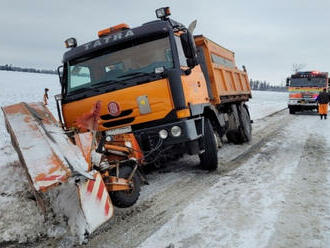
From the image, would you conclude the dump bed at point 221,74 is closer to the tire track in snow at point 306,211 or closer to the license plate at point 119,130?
the tire track in snow at point 306,211

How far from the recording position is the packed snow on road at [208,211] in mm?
3172

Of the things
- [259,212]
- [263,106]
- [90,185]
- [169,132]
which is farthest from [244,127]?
[263,106]

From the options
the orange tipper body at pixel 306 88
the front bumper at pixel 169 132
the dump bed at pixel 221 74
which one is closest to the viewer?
the front bumper at pixel 169 132

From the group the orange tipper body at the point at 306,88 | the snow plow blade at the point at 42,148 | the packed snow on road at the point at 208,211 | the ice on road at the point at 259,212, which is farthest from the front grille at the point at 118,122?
the orange tipper body at the point at 306,88

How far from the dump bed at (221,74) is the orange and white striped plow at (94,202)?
4.00 m

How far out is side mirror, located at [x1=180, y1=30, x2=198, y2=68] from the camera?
5039 millimetres

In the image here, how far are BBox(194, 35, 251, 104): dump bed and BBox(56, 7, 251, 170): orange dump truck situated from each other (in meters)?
1.14

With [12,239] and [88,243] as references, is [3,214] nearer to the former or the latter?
[12,239]

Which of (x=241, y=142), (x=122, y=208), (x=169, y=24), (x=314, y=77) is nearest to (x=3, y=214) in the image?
(x=122, y=208)

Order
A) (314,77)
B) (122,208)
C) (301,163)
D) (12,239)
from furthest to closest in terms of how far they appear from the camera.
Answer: (314,77)
(301,163)
(122,208)
(12,239)

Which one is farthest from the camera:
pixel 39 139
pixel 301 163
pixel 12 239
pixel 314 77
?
pixel 314 77

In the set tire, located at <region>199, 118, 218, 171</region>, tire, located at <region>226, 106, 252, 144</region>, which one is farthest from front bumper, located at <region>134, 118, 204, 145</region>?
tire, located at <region>226, 106, 252, 144</region>

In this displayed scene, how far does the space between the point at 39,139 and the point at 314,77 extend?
21197 mm

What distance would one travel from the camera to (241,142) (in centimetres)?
922
